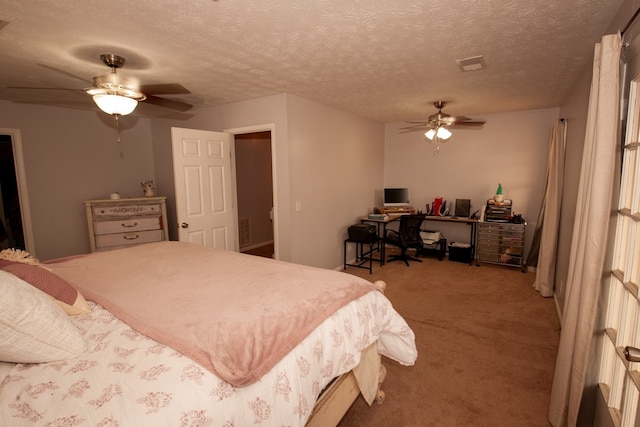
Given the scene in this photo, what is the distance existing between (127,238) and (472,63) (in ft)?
14.7

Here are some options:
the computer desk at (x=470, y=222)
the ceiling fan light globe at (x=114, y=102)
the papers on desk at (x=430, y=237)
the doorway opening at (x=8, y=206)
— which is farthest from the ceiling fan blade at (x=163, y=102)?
the papers on desk at (x=430, y=237)

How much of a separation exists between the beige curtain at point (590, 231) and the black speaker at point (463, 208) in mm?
3501

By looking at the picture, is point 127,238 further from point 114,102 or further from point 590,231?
point 590,231

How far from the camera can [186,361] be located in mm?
1040

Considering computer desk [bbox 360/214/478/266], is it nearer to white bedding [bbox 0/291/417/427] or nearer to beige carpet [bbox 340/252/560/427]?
beige carpet [bbox 340/252/560/427]

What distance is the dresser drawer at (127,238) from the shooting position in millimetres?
3891

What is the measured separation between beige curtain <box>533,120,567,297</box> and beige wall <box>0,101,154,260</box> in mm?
5754

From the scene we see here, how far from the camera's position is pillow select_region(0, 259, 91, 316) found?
4.40ft

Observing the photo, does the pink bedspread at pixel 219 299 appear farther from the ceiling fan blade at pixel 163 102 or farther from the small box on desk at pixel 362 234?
the small box on desk at pixel 362 234

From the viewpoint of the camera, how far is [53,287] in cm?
137

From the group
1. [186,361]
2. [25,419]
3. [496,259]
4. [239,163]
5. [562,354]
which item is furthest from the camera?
[239,163]

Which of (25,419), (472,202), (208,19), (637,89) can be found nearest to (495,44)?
(637,89)

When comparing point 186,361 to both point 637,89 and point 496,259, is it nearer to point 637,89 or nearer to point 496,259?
point 637,89

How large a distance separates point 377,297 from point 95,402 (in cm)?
141
